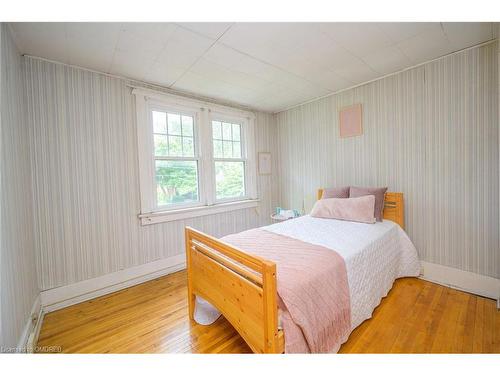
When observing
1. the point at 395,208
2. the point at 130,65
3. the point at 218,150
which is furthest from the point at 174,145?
the point at 395,208

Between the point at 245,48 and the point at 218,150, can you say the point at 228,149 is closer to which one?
the point at 218,150

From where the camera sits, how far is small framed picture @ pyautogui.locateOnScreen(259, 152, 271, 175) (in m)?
3.69

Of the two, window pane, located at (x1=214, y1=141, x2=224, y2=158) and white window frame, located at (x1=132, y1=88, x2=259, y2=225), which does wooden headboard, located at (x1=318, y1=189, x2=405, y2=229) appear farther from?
window pane, located at (x1=214, y1=141, x2=224, y2=158)

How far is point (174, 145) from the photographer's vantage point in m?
2.82

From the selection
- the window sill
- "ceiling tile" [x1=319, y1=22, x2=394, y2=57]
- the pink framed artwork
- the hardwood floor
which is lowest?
the hardwood floor

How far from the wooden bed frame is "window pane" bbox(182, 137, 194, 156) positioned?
1.36 meters

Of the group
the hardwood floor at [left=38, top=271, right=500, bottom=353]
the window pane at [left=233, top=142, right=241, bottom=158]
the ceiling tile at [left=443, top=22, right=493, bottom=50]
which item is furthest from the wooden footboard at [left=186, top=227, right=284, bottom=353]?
the ceiling tile at [left=443, top=22, right=493, bottom=50]

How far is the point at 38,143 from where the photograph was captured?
195 centimetres

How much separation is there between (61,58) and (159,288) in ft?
7.81

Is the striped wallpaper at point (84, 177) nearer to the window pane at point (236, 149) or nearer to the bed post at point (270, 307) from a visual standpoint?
the window pane at point (236, 149)

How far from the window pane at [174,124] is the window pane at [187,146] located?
0.13 metres

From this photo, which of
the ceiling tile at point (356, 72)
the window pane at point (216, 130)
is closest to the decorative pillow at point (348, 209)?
the ceiling tile at point (356, 72)
